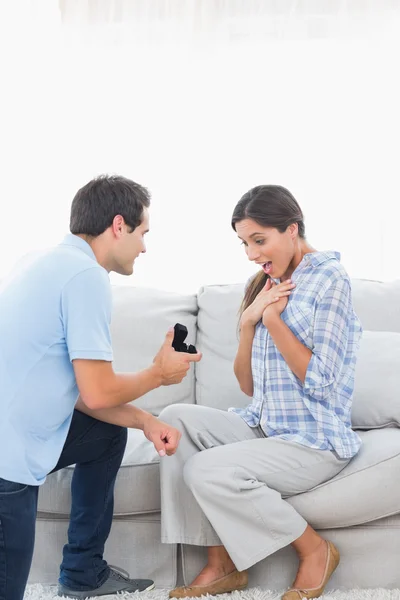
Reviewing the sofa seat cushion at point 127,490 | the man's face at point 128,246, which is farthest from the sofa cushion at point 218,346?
the man's face at point 128,246

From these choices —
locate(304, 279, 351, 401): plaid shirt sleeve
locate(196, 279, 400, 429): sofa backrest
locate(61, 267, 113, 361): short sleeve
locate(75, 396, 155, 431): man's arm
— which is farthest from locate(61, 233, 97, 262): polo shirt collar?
locate(196, 279, 400, 429): sofa backrest

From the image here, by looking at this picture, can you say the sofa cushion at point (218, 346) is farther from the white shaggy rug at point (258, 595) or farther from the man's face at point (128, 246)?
the man's face at point (128, 246)

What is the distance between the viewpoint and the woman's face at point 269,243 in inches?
80.4

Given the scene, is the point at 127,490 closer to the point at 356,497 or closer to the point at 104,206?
the point at 356,497

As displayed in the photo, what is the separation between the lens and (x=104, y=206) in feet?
5.69

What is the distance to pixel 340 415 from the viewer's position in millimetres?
2008

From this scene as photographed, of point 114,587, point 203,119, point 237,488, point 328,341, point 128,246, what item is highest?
point 203,119

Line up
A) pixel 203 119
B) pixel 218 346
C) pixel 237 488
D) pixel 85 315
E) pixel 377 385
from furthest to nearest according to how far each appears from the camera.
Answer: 1. pixel 203 119
2. pixel 218 346
3. pixel 377 385
4. pixel 237 488
5. pixel 85 315

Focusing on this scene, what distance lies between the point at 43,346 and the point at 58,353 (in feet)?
0.13

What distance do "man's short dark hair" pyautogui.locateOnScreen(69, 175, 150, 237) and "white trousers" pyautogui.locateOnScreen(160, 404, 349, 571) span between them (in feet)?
1.95

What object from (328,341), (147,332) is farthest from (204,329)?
(328,341)

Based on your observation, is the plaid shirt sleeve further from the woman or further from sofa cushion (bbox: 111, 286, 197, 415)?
sofa cushion (bbox: 111, 286, 197, 415)

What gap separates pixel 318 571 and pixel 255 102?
6.69 ft

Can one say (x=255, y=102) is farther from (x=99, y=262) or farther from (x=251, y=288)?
(x=99, y=262)
